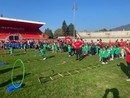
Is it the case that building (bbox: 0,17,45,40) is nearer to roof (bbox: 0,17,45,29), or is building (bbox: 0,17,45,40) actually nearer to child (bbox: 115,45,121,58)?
roof (bbox: 0,17,45,29)

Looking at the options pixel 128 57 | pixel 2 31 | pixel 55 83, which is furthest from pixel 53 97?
pixel 2 31

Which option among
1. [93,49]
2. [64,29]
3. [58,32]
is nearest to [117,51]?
[93,49]

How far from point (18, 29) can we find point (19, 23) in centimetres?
191

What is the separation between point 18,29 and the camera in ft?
194

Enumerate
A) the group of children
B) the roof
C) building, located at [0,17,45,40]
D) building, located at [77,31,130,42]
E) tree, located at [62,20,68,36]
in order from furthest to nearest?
tree, located at [62,20,68,36], building, located at [77,31,130,42], the roof, building, located at [0,17,45,40], the group of children

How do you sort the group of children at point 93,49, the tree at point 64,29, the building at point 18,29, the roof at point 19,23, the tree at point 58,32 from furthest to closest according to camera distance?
1. the tree at point 64,29
2. the tree at point 58,32
3. the roof at point 19,23
4. the building at point 18,29
5. the group of children at point 93,49

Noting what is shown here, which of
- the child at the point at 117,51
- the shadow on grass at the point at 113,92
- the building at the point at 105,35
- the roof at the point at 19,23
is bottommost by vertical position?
the shadow on grass at the point at 113,92

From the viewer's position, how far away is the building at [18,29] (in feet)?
174

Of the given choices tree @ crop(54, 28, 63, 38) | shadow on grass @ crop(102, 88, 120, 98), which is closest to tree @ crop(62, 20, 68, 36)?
tree @ crop(54, 28, 63, 38)

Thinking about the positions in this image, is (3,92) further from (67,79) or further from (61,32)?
(61,32)

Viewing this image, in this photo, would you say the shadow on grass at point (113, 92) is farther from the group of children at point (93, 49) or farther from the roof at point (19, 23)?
the roof at point (19, 23)

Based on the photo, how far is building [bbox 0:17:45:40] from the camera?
5306 cm

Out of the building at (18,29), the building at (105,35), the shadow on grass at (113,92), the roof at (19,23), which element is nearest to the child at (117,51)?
the shadow on grass at (113,92)

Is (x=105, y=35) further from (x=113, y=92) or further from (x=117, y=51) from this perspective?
(x=113, y=92)
